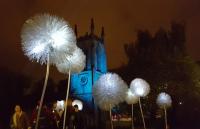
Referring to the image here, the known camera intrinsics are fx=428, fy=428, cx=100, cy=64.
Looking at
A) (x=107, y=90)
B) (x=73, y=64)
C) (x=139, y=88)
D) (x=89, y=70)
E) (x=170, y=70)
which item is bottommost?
(x=107, y=90)

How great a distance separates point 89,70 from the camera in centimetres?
8931

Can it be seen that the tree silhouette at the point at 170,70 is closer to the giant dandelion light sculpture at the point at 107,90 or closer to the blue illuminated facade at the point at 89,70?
the giant dandelion light sculpture at the point at 107,90

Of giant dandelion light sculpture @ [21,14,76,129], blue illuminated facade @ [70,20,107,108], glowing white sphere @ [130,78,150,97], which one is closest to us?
giant dandelion light sculpture @ [21,14,76,129]

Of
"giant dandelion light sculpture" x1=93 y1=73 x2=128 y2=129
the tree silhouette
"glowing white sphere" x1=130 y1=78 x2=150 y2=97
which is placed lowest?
"giant dandelion light sculpture" x1=93 y1=73 x2=128 y2=129

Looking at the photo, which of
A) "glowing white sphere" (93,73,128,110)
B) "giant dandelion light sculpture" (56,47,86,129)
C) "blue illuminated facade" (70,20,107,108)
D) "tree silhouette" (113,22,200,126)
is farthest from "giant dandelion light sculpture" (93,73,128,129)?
"blue illuminated facade" (70,20,107,108)

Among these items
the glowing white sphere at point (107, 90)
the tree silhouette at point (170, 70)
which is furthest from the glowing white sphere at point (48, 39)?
the tree silhouette at point (170, 70)

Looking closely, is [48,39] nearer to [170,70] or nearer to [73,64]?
[73,64]

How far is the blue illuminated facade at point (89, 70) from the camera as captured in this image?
289 ft

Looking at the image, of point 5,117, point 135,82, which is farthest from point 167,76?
point 5,117

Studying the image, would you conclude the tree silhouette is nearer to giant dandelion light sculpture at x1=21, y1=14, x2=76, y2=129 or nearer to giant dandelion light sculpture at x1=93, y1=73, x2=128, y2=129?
giant dandelion light sculpture at x1=93, y1=73, x2=128, y2=129

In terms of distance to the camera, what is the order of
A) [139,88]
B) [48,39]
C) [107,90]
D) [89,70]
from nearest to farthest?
1. [48,39]
2. [107,90]
3. [139,88]
4. [89,70]

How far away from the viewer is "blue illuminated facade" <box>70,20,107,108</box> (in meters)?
87.9

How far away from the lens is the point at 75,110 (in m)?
18.7

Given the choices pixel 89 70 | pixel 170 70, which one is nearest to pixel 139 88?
pixel 170 70
